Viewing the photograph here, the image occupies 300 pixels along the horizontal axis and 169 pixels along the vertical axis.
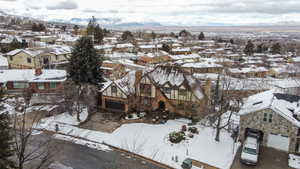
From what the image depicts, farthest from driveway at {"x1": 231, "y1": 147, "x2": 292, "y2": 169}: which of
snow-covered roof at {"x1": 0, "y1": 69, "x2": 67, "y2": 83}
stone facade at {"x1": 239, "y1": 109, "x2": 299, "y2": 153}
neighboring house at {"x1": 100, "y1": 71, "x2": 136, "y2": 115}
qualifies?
snow-covered roof at {"x1": 0, "y1": 69, "x2": 67, "y2": 83}

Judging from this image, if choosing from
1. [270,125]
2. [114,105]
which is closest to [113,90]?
[114,105]

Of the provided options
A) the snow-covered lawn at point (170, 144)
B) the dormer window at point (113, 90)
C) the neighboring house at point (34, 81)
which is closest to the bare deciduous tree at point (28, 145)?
the neighboring house at point (34, 81)

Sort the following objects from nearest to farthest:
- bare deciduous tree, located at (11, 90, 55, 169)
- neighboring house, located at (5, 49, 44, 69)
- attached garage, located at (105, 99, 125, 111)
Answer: bare deciduous tree, located at (11, 90, 55, 169) → attached garage, located at (105, 99, 125, 111) → neighboring house, located at (5, 49, 44, 69)

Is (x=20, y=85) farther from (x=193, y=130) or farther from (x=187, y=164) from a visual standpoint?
(x=187, y=164)

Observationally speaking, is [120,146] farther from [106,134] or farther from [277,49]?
[277,49]

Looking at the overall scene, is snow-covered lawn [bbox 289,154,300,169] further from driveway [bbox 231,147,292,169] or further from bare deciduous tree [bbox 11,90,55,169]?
bare deciduous tree [bbox 11,90,55,169]

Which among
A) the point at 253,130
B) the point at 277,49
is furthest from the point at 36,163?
the point at 277,49
